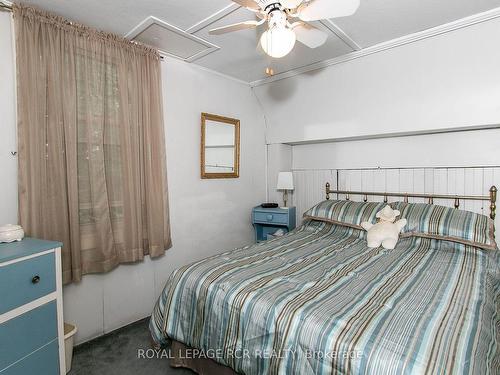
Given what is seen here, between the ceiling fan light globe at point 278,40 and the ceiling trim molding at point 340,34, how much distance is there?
0.78 m

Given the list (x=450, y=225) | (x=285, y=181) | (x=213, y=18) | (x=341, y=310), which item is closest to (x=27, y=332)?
(x=341, y=310)

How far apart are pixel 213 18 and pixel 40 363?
237 centimetres

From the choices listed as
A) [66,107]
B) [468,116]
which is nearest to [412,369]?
[468,116]

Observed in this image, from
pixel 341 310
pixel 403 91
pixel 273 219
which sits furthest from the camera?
pixel 273 219

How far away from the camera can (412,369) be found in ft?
3.09

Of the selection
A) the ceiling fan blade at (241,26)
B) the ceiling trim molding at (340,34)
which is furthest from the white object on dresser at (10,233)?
the ceiling trim molding at (340,34)

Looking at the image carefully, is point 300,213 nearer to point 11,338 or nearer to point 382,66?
point 382,66

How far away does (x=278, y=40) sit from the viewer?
150 cm

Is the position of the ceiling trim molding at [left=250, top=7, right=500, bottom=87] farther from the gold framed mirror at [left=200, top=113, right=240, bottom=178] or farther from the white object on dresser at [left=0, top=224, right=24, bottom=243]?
the white object on dresser at [left=0, top=224, right=24, bottom=243]

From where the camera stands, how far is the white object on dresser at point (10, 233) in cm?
159

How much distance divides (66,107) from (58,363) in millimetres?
1619

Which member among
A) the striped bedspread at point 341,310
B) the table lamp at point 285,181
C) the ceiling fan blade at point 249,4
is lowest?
the striped bedspread at point 341,310

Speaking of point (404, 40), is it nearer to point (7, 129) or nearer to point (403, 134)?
point (403, 134)

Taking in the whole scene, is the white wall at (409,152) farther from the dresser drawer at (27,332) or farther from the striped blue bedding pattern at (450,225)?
the dresser drawer at (27,332)
